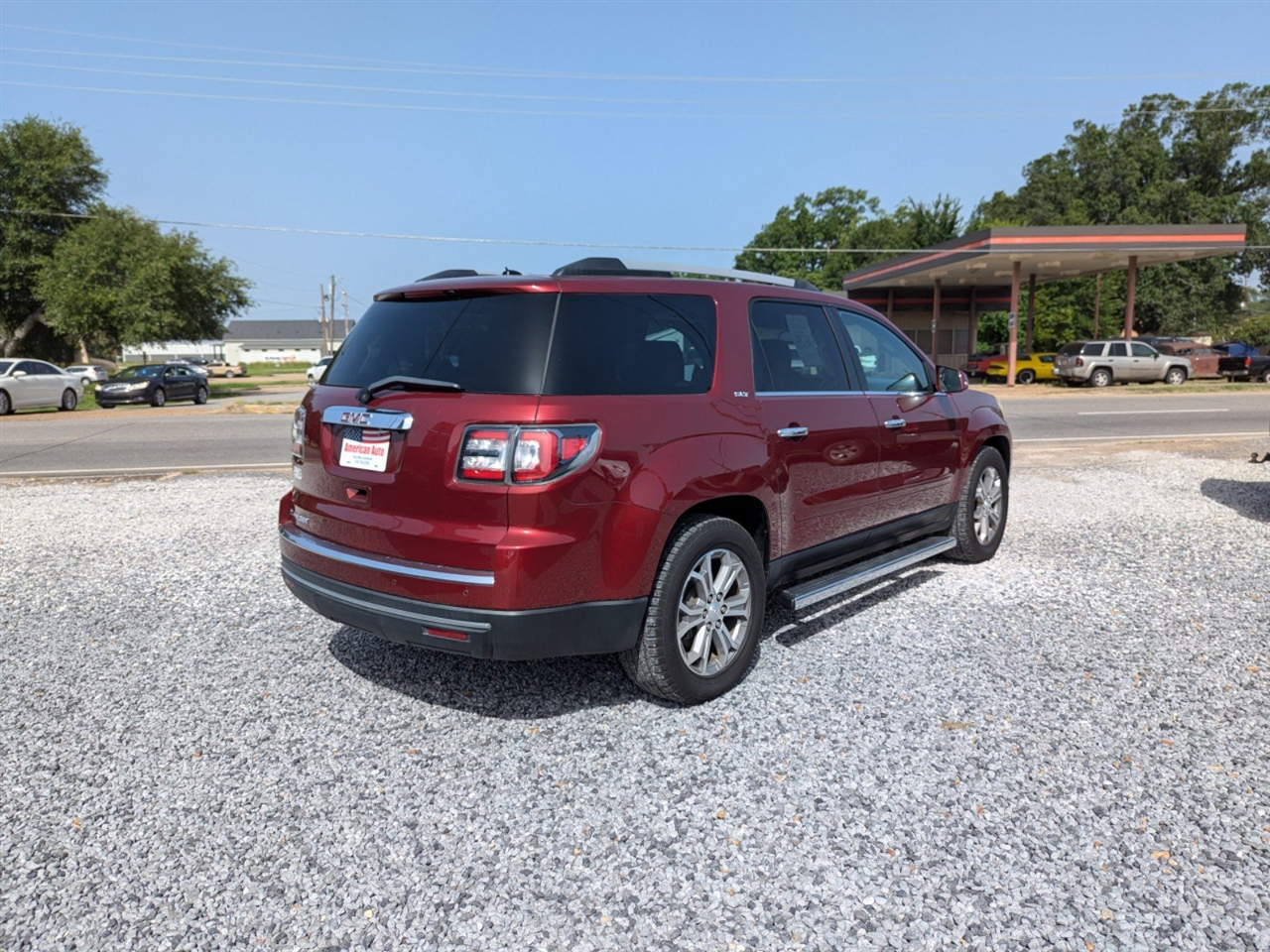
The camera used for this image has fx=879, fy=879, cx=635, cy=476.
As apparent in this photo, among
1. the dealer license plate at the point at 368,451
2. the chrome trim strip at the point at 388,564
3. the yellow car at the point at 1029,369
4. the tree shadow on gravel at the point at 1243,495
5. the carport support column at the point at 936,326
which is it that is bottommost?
the tree shadow on gravel at the point at 1243,495

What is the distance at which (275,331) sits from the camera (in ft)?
499

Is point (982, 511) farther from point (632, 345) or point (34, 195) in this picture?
point (34, 195)

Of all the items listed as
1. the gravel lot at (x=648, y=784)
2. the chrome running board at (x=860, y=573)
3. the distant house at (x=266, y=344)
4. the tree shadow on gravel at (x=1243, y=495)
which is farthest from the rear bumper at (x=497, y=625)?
the distant house at (x=266, y=344)

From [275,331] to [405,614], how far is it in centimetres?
16299

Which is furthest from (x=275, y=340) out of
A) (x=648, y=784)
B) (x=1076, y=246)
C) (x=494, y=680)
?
(x=648, y=784)

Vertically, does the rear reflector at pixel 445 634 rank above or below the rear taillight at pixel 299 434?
below

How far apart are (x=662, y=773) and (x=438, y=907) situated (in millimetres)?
998

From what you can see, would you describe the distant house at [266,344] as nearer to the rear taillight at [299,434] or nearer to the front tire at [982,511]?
the front tire at [982,511]

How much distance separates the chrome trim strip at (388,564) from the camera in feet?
10.4

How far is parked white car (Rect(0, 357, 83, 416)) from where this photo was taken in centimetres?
2219

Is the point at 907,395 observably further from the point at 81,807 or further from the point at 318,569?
the point at 81,807

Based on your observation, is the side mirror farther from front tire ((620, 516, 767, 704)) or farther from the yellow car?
the yellow car

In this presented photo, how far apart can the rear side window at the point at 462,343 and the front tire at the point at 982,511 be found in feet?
11.8

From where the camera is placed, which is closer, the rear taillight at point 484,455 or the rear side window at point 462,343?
the rear taillight at point 484,455
